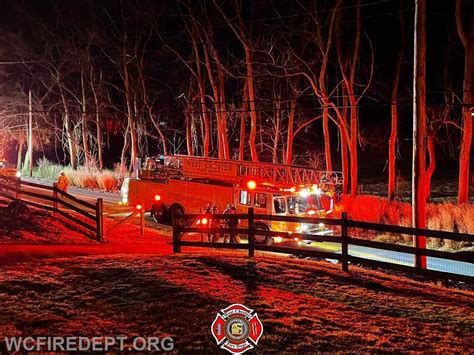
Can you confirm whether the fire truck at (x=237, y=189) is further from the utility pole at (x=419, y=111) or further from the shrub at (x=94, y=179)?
the shrub at (x=94, y=179)

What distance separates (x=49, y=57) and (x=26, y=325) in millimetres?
45698

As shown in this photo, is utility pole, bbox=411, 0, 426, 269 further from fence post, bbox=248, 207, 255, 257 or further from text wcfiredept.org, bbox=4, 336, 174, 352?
text wcfiredept.org, bbox=4, 336, 174, 352

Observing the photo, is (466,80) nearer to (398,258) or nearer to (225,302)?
(398,258)

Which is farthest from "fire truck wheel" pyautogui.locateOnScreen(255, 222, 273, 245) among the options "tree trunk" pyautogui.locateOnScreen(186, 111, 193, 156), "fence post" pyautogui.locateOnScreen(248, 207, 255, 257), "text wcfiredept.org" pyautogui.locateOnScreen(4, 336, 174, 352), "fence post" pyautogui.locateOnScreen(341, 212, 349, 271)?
"tree trunk" pyautogui.locateOnScreen(186, 111, 193, 156)

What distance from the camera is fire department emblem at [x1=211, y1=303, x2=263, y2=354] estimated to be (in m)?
5.52

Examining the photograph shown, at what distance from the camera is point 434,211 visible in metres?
19.3

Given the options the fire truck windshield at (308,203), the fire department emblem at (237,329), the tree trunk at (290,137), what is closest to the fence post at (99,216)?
the fire truck windshield at (308,203)

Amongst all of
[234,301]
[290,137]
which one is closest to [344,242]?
[234,301]

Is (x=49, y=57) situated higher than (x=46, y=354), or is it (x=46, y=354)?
(x=49, y=57)

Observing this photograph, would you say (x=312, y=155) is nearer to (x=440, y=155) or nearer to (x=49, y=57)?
(x=440, y=155)

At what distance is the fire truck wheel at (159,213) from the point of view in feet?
71.2

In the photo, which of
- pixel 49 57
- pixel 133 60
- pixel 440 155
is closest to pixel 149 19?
pixel 133 60

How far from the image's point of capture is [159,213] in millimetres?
21844

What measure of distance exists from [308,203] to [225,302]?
10540mm
